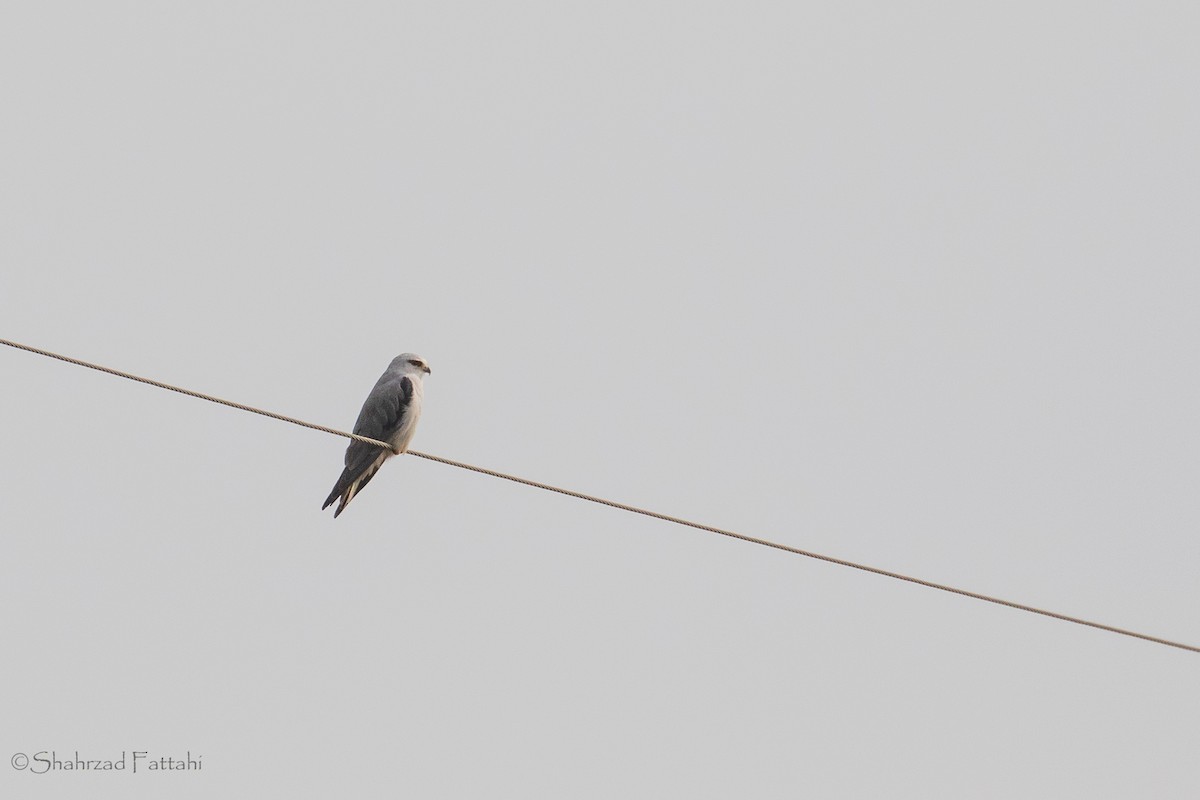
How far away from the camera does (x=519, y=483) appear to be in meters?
7.47

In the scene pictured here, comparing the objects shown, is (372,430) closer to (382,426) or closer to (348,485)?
(382,426)

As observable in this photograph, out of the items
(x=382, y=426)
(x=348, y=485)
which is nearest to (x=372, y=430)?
(x=382, y=426)

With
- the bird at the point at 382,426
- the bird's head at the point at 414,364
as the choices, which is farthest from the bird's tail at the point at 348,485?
the bird's head at the point at 414,364

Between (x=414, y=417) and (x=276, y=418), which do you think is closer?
(x=276, y=418)

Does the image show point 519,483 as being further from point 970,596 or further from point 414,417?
point 414,417

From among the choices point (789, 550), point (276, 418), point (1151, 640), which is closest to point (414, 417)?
point (276, 418)

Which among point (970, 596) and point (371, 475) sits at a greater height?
point (970, 596)

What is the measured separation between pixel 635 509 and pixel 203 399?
2.02m

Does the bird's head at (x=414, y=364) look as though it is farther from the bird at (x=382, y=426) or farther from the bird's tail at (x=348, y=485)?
the bird's tail at (x=348, y=485)

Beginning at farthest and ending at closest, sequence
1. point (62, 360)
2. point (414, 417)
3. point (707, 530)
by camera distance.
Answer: point (414, 417) → point (707, 530) → point (62, 360)

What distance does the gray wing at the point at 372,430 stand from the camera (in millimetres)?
11906

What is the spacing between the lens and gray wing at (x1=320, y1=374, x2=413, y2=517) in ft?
39.1

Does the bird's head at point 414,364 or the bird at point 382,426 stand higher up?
the bird's head at point 414,364

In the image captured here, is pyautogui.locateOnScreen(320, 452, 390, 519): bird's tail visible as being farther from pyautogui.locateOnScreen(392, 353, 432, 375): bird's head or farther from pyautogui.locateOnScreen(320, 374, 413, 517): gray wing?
pyautogui.locateOnScreen(392, 353, 432, 375): bird's head
